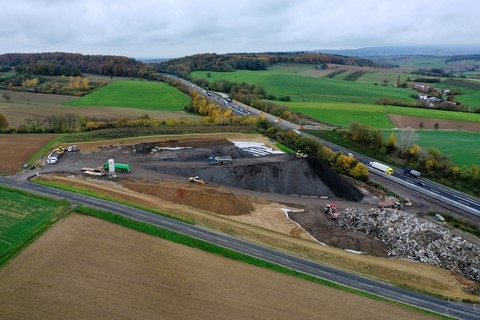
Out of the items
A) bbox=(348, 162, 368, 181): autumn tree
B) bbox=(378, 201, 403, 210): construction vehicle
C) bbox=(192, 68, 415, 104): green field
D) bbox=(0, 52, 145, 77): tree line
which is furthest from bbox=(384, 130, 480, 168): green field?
bbox=(0, 52, 145, 77): tree line

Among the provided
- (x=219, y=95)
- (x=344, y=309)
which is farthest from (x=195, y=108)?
(x=344, y=309)

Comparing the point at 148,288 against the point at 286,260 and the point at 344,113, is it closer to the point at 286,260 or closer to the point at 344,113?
the point at 286,260

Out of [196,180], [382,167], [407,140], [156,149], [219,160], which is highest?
[156,149]

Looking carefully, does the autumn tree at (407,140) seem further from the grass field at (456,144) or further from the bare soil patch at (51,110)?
the bare soil patch at (51,110)

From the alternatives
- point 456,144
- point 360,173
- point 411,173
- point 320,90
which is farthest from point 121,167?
point 320,90

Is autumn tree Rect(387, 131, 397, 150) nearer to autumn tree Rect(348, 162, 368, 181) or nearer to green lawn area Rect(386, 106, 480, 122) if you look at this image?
autumn tree Rect(348, 162, 368, 181)

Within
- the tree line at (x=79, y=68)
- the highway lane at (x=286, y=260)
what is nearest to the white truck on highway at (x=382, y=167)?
the highway lane at (x=286, y=260)
